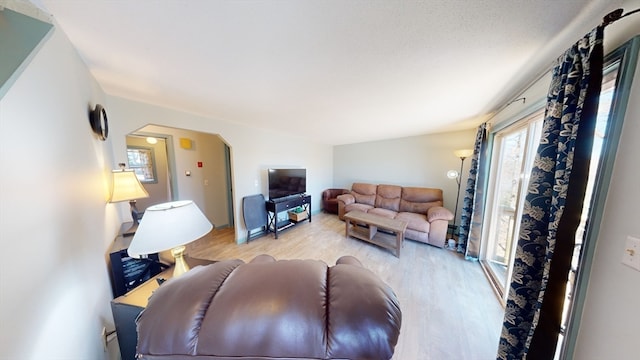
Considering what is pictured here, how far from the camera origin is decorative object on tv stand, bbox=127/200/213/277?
95 centimetres

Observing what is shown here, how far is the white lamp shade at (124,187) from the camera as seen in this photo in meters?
1.64

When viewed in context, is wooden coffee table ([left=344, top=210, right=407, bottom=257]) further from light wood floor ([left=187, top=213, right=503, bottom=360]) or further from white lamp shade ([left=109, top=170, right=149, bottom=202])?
white lamp shade ([left=109, top=170, right=149, bottom=202])

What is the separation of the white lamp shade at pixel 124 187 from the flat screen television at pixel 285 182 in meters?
1.99

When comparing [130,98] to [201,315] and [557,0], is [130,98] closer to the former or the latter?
[201,315]

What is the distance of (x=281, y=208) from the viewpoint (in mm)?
3611

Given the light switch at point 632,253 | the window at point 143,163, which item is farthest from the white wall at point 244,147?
the light switch at point 632,253

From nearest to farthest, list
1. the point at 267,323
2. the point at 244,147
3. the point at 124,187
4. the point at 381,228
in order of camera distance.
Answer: the point at 267,323
the point at 124,187
the point at 381,228
the point at 244,147

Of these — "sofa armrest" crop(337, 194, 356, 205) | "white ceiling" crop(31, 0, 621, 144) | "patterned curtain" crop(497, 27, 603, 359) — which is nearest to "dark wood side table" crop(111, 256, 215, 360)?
"white ceiling" crop(31, 0, 621, 144)

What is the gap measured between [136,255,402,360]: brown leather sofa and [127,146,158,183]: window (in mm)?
4551

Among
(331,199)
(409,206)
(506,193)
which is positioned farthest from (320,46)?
(331,199)

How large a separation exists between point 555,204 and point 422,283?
1709 mm

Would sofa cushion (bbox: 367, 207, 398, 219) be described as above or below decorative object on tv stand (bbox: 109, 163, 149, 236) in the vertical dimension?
below

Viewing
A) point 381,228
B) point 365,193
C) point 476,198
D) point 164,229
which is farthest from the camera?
point 365,193

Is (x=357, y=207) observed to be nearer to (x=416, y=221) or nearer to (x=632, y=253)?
(x=416, y=221)
